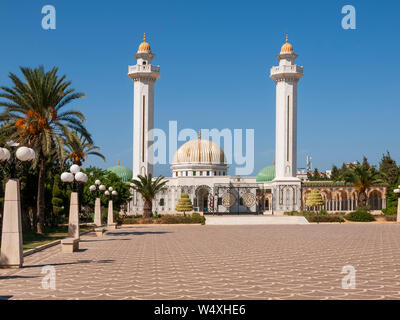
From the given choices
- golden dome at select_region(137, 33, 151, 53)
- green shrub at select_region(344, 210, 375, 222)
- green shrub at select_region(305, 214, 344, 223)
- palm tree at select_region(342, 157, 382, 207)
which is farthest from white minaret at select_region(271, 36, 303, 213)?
green shrub at select_region(344, 210, 375, 222)

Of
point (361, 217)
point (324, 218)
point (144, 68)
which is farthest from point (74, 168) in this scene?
point (144, 68)

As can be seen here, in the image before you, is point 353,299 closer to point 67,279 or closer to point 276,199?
point 67,279

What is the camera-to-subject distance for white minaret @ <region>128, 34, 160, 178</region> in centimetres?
5784

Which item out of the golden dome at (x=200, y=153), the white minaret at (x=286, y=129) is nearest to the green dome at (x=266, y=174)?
the golden dome at (x=200, y=153)

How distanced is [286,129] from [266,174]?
73.7ft

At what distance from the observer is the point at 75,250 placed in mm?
16375

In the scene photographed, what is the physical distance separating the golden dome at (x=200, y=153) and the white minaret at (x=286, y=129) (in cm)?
1394

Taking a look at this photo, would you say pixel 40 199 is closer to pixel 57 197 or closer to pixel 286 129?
pixel 57 197

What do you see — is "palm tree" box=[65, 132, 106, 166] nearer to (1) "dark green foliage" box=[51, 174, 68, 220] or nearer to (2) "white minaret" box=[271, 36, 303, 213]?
(1) "dark green foliage" box=[51, 174, 68, 220]

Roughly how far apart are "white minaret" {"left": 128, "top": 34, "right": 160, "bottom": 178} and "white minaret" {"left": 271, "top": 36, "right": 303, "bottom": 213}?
45.5 feet

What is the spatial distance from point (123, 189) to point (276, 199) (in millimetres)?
20476

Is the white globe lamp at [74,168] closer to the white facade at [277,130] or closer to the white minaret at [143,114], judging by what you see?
the white facade at [277,130]

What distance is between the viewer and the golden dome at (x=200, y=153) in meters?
70.5
